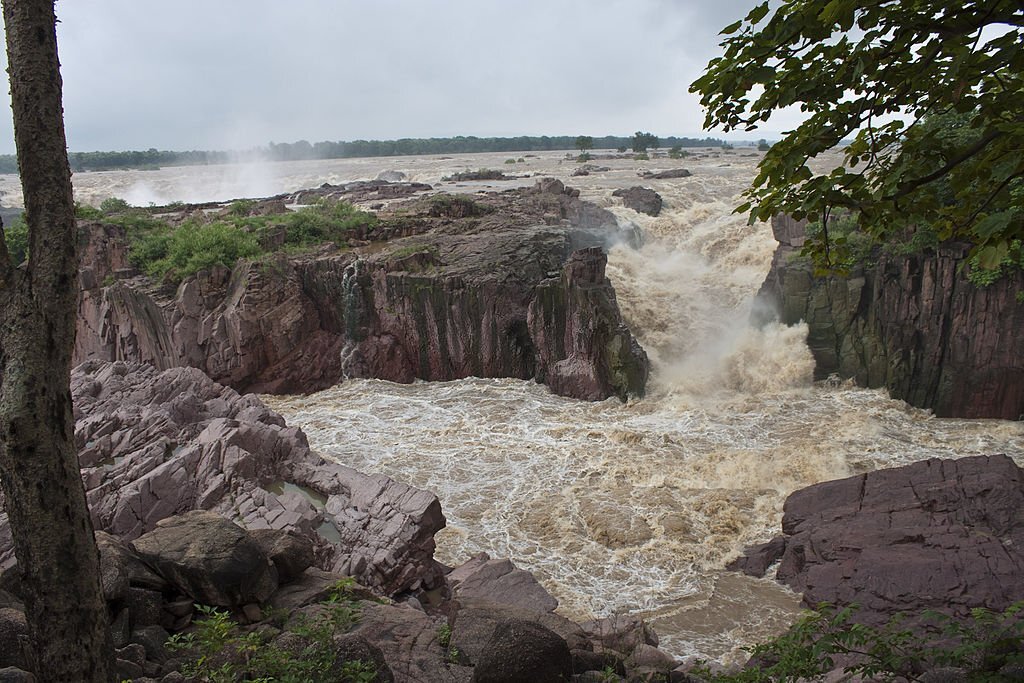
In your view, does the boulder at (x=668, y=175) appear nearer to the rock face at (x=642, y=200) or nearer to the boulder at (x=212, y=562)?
the rock face at (x=642, y=200)

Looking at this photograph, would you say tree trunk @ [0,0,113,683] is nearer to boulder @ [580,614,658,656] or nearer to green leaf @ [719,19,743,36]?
green leaf @ [719,19,743,36]

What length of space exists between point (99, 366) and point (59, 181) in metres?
14.8

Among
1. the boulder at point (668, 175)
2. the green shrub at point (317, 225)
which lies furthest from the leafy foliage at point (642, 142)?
the green shrub at point (317, 225)

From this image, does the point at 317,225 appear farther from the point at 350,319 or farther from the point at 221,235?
the point at 350,319

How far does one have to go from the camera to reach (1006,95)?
4.11 m

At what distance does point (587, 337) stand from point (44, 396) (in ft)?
52.1

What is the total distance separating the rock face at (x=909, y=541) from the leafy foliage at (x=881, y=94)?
6884 mm

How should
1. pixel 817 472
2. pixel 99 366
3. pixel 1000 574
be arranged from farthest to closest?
pixel 99 366 < pixel 817 472 < pixel 1000 574

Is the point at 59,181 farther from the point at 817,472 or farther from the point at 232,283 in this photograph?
the point at 232,283

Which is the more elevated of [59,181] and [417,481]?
[59,181]

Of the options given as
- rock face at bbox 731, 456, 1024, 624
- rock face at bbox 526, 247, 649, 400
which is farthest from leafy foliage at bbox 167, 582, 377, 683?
rock face at bbox 526, 247, 649, 400

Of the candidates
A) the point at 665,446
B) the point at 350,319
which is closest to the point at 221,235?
the point at 350,319

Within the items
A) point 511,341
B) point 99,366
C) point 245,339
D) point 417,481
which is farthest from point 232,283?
point 417,481

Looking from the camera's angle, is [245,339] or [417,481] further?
[245,339]
